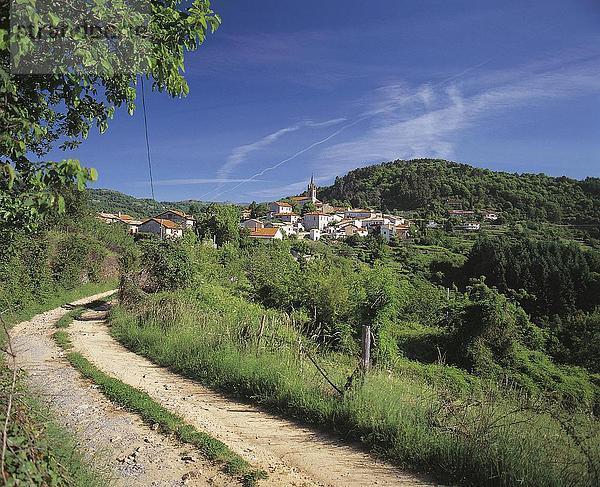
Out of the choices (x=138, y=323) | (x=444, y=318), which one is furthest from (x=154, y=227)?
(x=138, y=323)

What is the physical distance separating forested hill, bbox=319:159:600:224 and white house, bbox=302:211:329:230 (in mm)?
32522

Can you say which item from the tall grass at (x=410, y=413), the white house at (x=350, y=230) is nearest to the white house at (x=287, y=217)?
the white house at (x=350, y=230)

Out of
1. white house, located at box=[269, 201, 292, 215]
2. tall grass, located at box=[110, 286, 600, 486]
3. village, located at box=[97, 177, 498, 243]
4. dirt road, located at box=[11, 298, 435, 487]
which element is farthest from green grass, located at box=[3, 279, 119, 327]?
white house, located at box=[269, 201, 292, 215]

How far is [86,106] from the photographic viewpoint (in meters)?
3.48

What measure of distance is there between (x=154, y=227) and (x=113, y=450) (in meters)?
65.6

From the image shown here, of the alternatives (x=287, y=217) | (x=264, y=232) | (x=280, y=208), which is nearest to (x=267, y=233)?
(x=264, y=232)

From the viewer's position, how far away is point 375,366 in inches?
270

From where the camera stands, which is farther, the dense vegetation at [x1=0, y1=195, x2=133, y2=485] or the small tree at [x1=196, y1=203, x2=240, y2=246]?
the small tree at [x1=196, y1=203, x2=240, y2=246]

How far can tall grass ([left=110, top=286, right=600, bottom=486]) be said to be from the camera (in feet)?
13.8

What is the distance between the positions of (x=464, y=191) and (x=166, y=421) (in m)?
121

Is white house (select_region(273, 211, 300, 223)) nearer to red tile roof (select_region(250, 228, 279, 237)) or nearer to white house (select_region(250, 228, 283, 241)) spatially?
white house (select_region(250, 228, 283, 241))

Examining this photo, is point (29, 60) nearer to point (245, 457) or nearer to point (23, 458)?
point (23, 458)

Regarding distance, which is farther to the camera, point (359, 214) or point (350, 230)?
point (359, 214)

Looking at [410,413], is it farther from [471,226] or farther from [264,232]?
[471,226]
